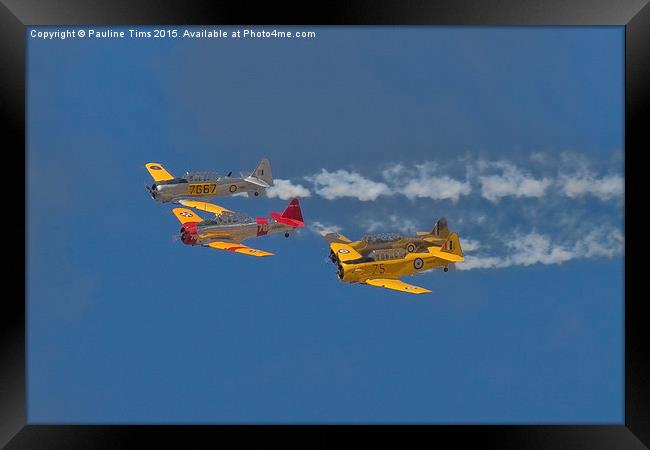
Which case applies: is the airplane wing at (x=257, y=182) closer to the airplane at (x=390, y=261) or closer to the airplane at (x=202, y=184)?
the airplane at (x=202, y=184)

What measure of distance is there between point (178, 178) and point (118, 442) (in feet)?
23.1

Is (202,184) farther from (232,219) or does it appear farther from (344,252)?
(344,252)

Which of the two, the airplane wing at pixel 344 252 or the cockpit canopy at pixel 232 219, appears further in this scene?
the cockpit canopy at pixel 232 219

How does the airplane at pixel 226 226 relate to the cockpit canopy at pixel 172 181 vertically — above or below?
below

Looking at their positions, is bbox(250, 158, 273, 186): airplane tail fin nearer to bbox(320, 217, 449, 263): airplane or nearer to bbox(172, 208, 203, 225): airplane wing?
bbox(320, 217, 449, 263): airplane

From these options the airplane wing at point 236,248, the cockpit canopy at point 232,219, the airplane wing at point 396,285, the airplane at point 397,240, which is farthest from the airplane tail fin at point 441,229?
the cockpit canopy at point 232,219

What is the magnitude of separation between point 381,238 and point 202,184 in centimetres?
521

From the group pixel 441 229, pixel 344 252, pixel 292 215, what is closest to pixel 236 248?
pixel 292 215

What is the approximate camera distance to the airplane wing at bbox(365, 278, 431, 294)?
84.0 ft

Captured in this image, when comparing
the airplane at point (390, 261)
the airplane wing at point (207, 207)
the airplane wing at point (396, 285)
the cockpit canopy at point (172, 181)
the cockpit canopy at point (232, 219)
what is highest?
the cockpit canopy at point (172, 181)

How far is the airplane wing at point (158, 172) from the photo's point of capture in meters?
26.1

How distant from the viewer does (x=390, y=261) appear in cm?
2720

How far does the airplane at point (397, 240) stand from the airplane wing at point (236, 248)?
67.1 inches

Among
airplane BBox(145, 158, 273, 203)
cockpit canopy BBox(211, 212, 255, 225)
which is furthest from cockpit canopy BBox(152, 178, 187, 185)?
cockpit canopy BBox(211, 212, 255, 225)
